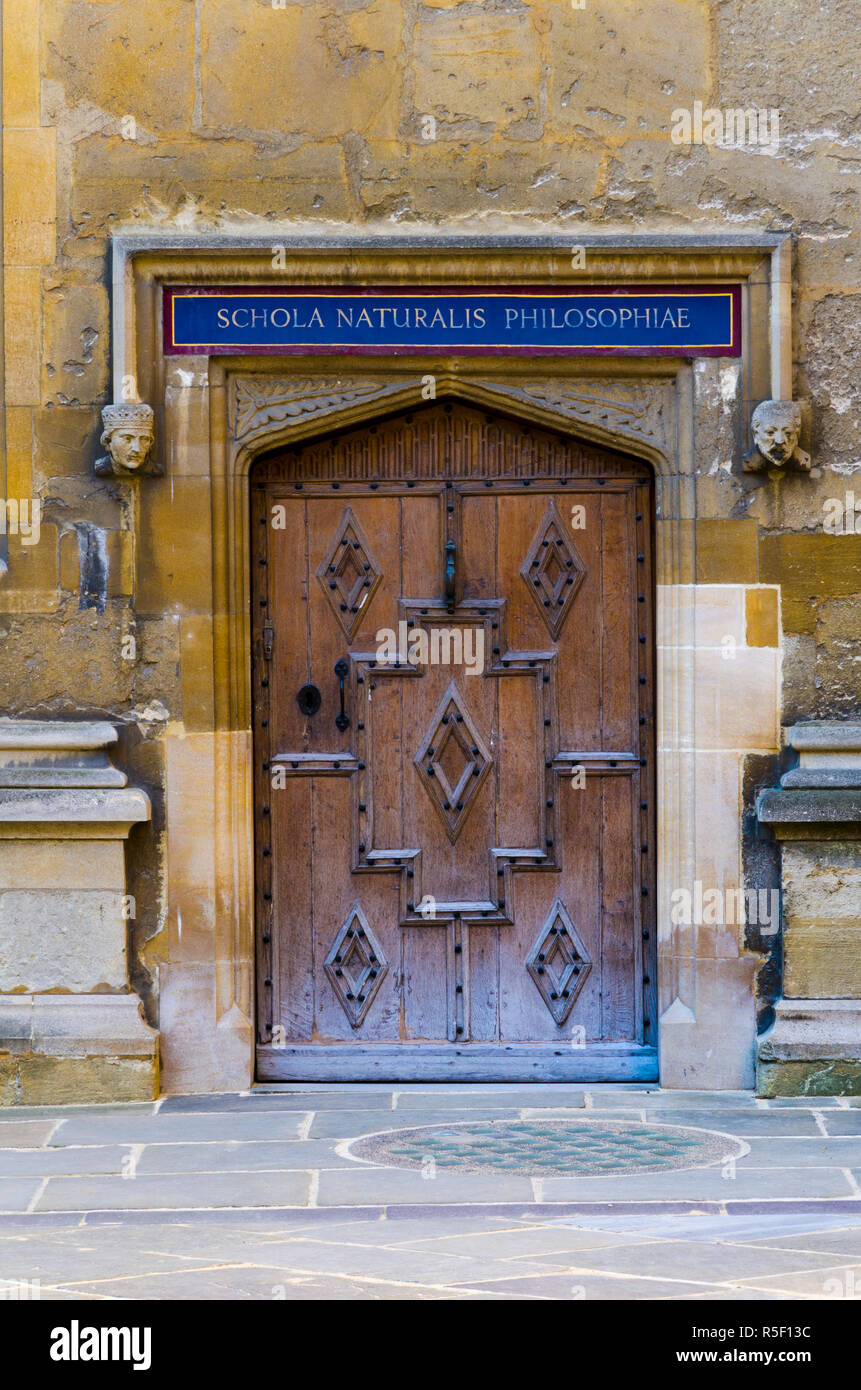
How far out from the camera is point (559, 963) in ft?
23.2

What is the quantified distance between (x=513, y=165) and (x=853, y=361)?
1521 millimetres

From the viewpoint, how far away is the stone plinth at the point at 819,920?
6664 millimetres

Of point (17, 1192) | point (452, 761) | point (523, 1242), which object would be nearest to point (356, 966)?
point (452, 761)

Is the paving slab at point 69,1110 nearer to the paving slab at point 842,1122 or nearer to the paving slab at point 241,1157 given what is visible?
the paving slab at point 241,1157

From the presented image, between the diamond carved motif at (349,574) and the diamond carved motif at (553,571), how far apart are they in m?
0.62

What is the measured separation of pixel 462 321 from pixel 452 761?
175 cm

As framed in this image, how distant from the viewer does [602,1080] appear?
7004 mm

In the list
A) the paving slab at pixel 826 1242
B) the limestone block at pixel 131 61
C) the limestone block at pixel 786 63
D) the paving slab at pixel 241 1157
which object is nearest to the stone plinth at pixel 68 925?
the paving slab at pixel 241 1157

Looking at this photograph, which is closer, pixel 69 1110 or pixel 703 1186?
pixel 703 1186

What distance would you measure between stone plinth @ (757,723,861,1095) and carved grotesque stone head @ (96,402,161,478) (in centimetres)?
272

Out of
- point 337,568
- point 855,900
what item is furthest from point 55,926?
point 855,900

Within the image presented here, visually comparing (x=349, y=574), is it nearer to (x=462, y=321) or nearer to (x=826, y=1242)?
(x=462, y=321)

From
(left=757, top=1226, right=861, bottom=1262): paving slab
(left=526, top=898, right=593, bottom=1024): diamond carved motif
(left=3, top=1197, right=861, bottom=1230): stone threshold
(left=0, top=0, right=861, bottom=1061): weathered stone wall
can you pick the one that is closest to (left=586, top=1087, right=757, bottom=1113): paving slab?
(left=526, top=898, right=593, bottom=1024): diamond carved motif

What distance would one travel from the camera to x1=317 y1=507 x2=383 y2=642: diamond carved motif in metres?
7.07
